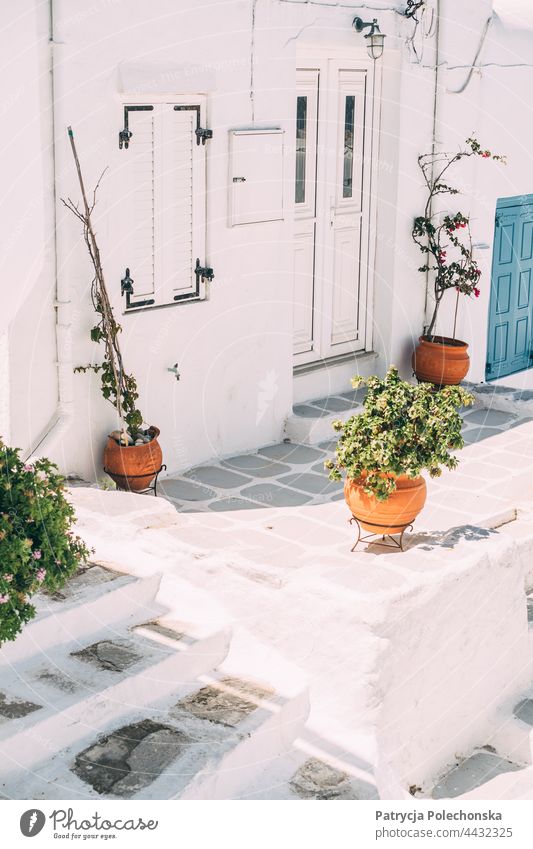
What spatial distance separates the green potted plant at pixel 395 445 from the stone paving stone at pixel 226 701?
186 cm

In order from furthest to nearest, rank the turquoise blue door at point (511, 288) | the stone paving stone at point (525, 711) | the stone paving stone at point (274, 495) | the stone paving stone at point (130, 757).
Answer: the turquoise blue door at point (511, 288), the stone paving stone at point (274, 495), the stone paving stone at point (525, 711), the stone paving stone at point (130, 757)

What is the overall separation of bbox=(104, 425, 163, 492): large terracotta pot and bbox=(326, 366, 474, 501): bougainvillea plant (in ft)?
4.91

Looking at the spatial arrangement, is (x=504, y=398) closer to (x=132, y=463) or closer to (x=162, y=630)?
(x=132, y=463)

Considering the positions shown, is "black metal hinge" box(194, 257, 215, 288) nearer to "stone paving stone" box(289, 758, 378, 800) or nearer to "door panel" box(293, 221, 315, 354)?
"door panel" box(293, 221, 315, 354)

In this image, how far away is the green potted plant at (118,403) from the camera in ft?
23.7

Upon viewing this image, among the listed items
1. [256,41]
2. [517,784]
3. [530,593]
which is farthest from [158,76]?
[517,784]

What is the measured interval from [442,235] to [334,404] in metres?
2.13

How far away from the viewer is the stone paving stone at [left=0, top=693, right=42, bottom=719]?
4.17 meters

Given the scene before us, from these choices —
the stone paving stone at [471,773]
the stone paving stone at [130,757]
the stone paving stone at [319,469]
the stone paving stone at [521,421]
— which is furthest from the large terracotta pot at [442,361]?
the stone paving stone at [130,757]

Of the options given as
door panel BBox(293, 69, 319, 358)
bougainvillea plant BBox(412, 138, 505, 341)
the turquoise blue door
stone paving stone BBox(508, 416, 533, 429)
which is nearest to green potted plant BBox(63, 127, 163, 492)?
door panel BBox(293, 69, 319, 358)

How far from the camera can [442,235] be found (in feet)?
34.2

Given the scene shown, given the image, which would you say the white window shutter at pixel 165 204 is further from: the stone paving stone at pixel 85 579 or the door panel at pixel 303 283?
the stone paving stone at pixel 85 579

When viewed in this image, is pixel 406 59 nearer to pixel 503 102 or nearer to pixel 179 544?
pixel 503 102
